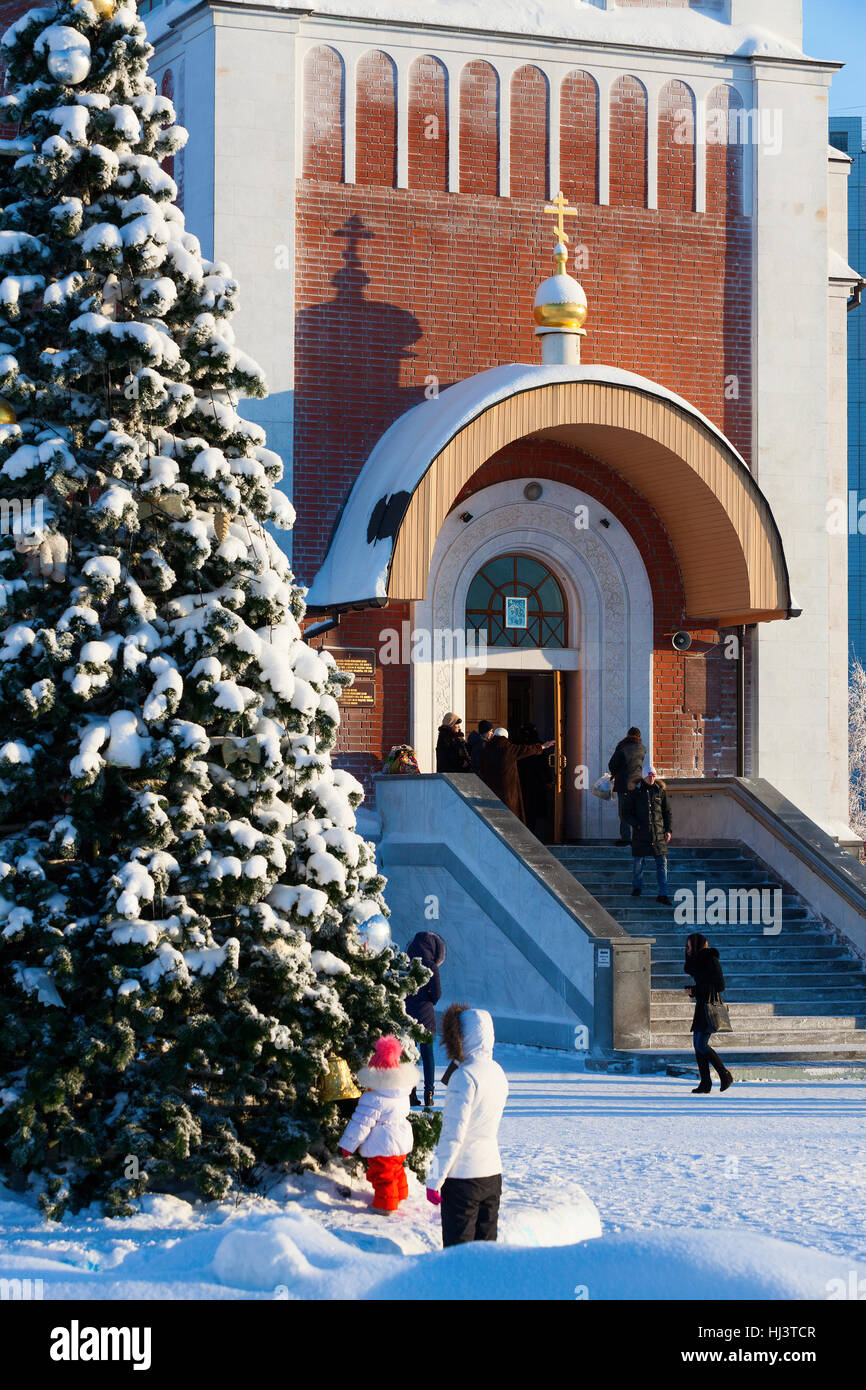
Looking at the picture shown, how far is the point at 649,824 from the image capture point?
17438mm

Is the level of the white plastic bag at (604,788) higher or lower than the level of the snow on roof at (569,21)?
lower

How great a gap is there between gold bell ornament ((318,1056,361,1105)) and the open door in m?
11.1

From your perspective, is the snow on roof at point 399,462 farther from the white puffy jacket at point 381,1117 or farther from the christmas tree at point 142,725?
the white puffy jacket at point 381,1117

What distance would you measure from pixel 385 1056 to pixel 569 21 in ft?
47.7

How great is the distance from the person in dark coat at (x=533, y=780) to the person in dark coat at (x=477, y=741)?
70cm

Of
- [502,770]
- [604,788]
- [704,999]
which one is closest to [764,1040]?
[704,999]

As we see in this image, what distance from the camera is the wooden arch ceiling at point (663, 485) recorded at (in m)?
17.6

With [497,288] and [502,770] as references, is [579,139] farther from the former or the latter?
[502,770]

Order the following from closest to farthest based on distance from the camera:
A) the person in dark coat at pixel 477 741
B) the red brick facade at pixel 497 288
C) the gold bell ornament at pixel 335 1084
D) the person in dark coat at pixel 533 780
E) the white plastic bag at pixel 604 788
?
the gold bell ornament at pixel 335 1084 → the person in dark coat at pixel 477 741 → the white plastic bag at pixel 604 788 → the red brick facade at pixel 497 288 → the person in dark coat at pixel 533 780

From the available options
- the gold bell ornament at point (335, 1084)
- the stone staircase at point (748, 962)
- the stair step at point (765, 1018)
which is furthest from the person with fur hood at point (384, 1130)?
the stair step at point (765, 1018)

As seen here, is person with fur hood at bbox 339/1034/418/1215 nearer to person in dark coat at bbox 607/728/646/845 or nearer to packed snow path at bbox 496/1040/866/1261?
packed snow path at bbox 496/1040/866/1261

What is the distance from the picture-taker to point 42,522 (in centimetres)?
929

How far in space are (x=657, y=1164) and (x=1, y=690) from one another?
468 cm

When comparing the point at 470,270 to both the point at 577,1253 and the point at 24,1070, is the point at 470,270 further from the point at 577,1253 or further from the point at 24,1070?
the point at 577,1253
